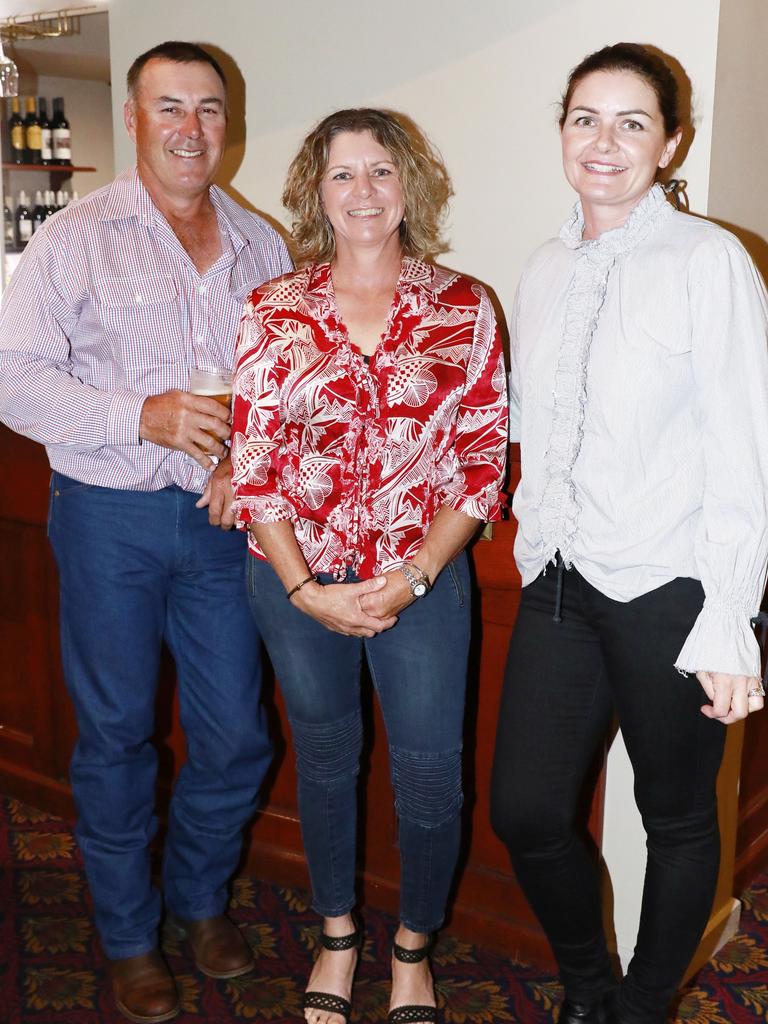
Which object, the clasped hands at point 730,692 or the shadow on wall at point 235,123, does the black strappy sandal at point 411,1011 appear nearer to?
the clasped hands at point 730,692

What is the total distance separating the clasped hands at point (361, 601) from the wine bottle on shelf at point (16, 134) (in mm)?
6748

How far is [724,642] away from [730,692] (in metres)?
0.08

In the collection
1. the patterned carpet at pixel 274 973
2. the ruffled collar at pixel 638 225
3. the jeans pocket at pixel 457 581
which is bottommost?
the patterned carpet at pixel 274 973

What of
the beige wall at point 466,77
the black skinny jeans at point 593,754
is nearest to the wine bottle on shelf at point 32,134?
the beige wall at point 466,77

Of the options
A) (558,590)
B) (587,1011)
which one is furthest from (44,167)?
(587,1011)

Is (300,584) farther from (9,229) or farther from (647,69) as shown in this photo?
(9,229)

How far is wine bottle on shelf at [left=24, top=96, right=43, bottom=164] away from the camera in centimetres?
752

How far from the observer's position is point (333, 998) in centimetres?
208

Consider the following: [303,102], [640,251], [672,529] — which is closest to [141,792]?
[672,529]

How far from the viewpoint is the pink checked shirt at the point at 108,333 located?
199cm

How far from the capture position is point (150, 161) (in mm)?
2078

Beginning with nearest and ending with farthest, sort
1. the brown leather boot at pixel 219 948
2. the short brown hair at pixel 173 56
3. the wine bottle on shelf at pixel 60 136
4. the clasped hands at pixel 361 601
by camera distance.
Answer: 1. the clasped hands at pixel 361 601
2. the short brown hair at pixel 173 56
3. the brown leather boot at pixel 219 948
4. the wine bottle on shelf at pixel 60 136

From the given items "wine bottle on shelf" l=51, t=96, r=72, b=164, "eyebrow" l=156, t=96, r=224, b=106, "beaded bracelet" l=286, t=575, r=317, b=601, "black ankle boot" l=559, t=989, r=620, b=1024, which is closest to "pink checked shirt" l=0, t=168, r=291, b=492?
"eyebrow" l=156, t=96, r=224, b=106

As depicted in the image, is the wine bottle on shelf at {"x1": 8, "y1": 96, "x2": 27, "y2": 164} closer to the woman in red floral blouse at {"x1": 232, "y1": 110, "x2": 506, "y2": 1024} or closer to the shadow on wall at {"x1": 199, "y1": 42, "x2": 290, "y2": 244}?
the shadow on wall at {"x1": 199, "y1": 42, "x2": 290, "y2": 244}
